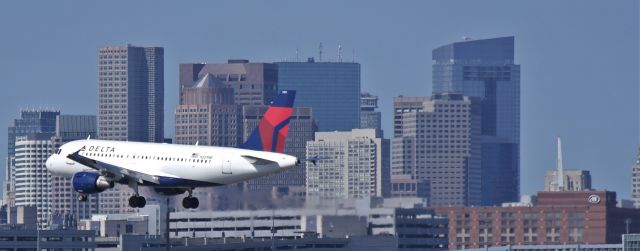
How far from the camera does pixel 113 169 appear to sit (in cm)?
18088

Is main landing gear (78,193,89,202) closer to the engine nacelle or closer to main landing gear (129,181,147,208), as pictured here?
the engine nacelle

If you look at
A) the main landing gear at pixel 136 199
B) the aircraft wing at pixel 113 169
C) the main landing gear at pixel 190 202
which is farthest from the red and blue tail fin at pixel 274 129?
the main landing gear at pixel 136 199

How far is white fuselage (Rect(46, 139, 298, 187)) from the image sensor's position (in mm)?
175250

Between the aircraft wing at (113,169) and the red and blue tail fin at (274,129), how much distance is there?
6539 mm

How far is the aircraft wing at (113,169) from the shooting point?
17962 centimetres

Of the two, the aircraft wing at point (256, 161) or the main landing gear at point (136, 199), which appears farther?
the main landing gear at point (136, 199)

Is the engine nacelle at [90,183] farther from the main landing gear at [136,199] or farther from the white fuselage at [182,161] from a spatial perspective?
the main landing gear at [136,199]

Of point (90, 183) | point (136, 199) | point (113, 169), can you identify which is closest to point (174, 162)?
point (136, 199)

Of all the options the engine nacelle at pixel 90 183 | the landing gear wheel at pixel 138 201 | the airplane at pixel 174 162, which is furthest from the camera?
the engine nacelle at pixel 90 183

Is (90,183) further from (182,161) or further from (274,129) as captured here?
(274,129)

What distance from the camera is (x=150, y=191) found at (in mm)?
188750

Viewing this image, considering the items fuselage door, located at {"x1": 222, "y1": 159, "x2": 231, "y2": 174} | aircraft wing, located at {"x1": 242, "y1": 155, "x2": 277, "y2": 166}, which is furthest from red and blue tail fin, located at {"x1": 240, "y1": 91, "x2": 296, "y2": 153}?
fuselage door, located at {"x1": 222, "y1": 159, "x2": 231, "y2": 174}

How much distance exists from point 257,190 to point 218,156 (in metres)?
20.9

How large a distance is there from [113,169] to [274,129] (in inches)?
421
